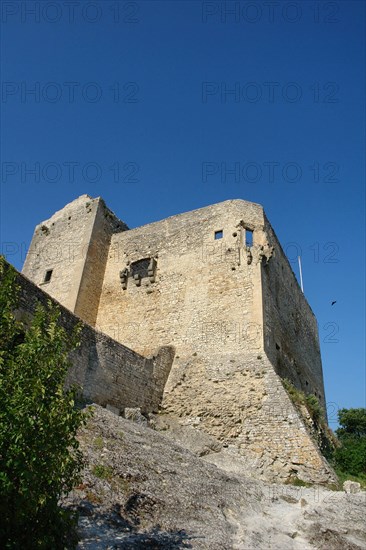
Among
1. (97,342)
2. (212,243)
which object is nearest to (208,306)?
(212,243)

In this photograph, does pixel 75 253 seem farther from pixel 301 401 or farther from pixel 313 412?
pixel 313 412

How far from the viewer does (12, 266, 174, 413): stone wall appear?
38.7 ft

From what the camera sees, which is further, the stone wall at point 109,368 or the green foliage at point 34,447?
the stone wall at point 109,368

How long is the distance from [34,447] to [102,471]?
331cm

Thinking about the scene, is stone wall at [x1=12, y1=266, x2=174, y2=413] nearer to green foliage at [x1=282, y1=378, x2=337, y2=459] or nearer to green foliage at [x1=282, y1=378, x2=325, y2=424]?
green foliage at [x1=282, y1=378, x2=325, y2=424]

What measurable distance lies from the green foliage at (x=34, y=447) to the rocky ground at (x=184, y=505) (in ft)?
3.57

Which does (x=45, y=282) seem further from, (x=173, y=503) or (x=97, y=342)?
(x=173, y=503)

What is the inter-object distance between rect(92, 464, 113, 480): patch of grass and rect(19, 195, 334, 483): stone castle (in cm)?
488

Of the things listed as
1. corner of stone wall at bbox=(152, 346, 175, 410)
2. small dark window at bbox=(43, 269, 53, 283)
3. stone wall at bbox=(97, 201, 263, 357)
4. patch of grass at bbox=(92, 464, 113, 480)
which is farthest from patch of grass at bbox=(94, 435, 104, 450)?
small dark window at bbox=(43, 269, 53, 283)

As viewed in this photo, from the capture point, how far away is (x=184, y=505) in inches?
292

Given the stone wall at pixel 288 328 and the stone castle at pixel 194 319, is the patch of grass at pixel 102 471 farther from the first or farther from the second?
the stone wall at pixel 288 328

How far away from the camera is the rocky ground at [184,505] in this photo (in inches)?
246

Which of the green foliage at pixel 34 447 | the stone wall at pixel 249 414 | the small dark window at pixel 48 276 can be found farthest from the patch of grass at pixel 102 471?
the small dark window at pixel 48 276

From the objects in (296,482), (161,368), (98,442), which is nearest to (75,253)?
(161,368)
